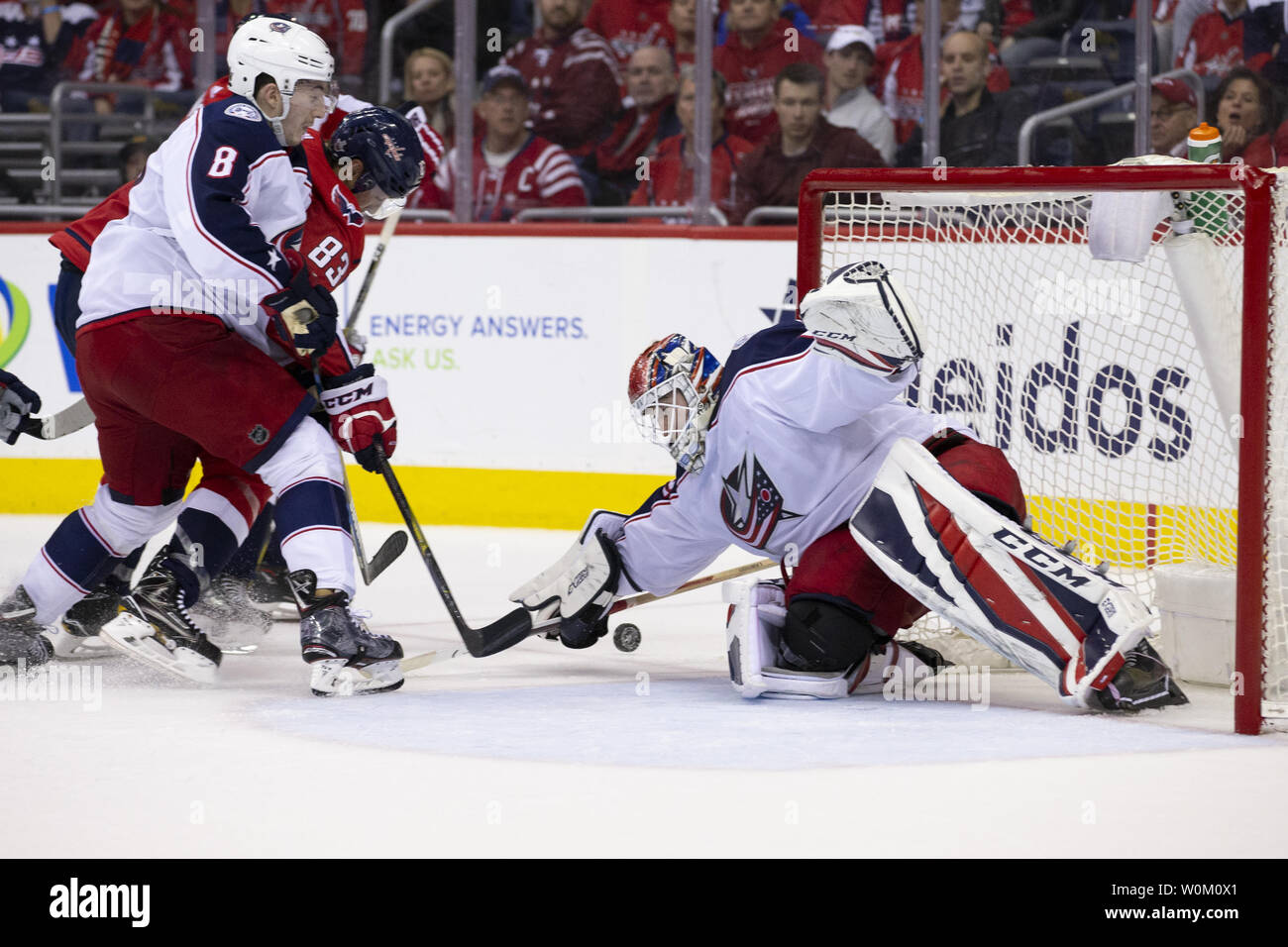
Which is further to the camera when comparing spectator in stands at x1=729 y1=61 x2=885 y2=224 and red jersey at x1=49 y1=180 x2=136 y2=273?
spectator in stands at x1=729 y1=61 x2=885 y2=224

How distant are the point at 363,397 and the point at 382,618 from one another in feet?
3.29

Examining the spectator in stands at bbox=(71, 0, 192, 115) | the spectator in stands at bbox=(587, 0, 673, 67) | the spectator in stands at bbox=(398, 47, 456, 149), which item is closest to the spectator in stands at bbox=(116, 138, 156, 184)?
the spectator in stands at bbox=(71, 0, 192, 115)

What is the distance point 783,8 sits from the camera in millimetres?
5352

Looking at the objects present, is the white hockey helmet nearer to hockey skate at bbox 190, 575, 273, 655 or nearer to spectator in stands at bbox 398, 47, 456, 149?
hockey skate at bbox 190, 575, 273, 655

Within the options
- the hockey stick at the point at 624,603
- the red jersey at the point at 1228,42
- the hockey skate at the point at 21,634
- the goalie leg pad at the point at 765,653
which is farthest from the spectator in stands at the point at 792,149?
the hockey skate at the point at 21,634

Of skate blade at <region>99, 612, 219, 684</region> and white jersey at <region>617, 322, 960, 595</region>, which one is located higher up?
white jersey at <region>617, 322, 960, 595</region>

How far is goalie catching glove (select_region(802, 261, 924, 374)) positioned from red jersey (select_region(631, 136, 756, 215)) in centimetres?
262

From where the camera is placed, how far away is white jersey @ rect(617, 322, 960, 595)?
287 cm

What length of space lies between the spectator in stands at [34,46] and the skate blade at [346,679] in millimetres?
3879

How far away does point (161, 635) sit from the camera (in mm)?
3256

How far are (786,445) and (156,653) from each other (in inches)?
49.7

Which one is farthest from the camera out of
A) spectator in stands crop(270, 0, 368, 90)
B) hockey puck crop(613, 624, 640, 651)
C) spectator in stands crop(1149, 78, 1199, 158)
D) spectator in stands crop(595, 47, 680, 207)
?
spectator in stands crop(270, 0, 368, 90)

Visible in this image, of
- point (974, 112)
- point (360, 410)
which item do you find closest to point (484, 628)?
point (360, 410)

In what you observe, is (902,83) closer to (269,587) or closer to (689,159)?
(689,159)
